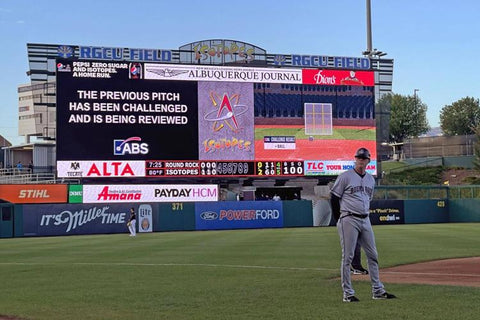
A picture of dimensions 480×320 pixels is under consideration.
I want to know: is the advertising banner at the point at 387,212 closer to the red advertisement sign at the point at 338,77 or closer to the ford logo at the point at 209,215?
the red advertisement sign at the point at 338,77

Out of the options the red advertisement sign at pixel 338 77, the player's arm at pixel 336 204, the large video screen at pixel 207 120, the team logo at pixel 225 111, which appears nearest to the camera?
the player's arm at pixel 336 204

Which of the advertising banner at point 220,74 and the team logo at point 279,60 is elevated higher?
the team logo at point 279,60

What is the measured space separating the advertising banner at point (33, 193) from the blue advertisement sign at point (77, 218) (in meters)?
0.91

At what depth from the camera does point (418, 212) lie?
4253 cm

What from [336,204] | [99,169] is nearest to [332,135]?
[99,169]

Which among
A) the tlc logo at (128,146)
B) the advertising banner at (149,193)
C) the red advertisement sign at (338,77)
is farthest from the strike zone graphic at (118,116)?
the red advertisement sign at (338,77)

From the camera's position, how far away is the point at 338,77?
3972 cm

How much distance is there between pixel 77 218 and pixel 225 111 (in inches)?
405

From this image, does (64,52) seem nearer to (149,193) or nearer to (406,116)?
(149,193)

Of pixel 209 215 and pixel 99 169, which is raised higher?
pixel 99 169

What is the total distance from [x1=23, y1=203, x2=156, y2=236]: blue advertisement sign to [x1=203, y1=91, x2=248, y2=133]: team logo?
19.9 ft

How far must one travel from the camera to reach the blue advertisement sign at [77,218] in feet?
114

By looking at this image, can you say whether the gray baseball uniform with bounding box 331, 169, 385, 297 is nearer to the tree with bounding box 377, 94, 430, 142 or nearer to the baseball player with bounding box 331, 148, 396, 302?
the baseball player with bounding box 331, 148, 396, 302

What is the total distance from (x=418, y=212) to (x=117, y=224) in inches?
780
